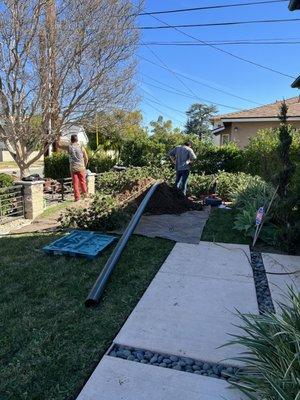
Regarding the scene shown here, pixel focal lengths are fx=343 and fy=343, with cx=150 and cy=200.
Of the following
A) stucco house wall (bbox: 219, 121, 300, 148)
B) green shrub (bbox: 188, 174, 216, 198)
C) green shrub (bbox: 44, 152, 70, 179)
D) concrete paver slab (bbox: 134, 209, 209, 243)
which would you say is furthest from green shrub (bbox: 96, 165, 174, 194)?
stucco house wall (bbox: 219, 121, 300, 148)

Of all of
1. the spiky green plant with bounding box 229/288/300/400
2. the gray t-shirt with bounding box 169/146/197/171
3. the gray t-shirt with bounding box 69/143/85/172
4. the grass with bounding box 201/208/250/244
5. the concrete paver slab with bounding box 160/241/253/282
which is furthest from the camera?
the gray t-shirt with bounding box 169/146/197/171

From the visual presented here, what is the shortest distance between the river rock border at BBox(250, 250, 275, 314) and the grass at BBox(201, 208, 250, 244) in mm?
682

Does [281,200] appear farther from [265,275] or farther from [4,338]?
[4,338]

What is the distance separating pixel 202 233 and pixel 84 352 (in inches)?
152

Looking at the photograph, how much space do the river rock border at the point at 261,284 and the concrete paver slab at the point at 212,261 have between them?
0.27 ft

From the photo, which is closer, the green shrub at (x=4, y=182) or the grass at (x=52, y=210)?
the grass at (x=52, y=210)

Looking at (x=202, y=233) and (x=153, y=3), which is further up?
(x=153, y=3)

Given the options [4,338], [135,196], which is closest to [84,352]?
[4,338]

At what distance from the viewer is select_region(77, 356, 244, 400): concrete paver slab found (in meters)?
2.27

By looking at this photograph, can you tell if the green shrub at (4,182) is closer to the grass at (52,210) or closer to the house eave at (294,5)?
the grass at (52,210)

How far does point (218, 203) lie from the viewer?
884 centimetres

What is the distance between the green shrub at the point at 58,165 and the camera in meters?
13.0

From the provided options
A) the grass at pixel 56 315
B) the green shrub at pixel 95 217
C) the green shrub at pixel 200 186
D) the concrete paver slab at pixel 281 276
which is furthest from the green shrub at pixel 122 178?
the concrete paver slab at pixel 281 276

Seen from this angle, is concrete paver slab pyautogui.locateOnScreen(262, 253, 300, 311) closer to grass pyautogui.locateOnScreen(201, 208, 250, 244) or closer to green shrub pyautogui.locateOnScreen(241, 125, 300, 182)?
grass pyautogui.locateOnScreen(201, 208, 250, 244)
